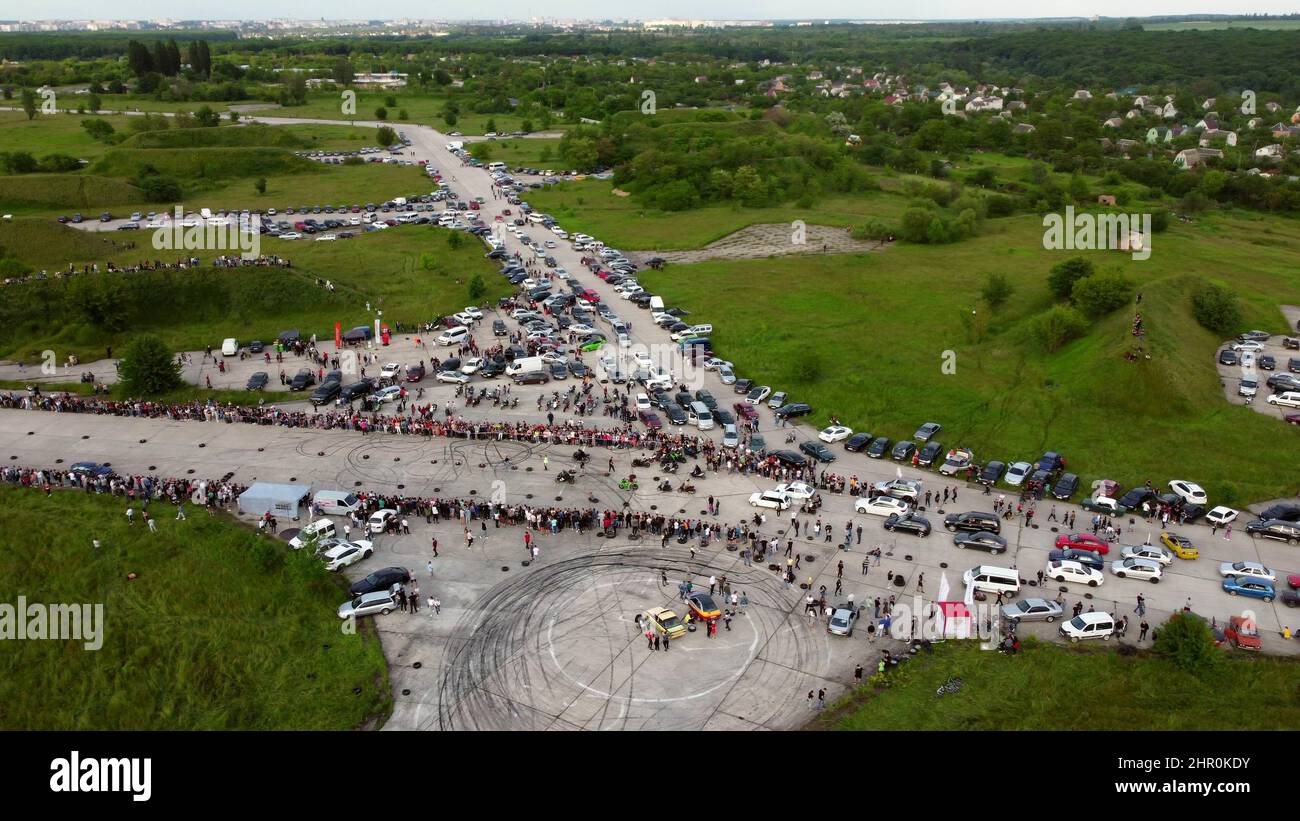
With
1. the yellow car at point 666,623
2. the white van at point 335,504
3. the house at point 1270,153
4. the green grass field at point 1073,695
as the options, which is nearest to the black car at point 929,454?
the green grass field at point 1073,695

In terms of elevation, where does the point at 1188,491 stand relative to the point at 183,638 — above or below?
above

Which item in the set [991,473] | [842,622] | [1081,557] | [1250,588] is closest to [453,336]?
[991,473]

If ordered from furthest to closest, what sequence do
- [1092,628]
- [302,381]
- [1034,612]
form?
[302,381]
[1034,612]
[1092,628]

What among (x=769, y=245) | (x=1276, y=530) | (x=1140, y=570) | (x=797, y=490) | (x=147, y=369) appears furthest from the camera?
(x=769, y=245)

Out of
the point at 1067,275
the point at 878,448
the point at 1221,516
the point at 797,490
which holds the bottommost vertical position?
the point at 1221,516

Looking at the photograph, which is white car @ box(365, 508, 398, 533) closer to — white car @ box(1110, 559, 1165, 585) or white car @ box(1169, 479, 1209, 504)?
white car @ box(1110, 559, 1165, 585)

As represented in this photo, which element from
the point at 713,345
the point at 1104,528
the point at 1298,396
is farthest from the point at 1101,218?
the point at 1104,528

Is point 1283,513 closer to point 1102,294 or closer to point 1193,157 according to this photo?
point 1102,294
